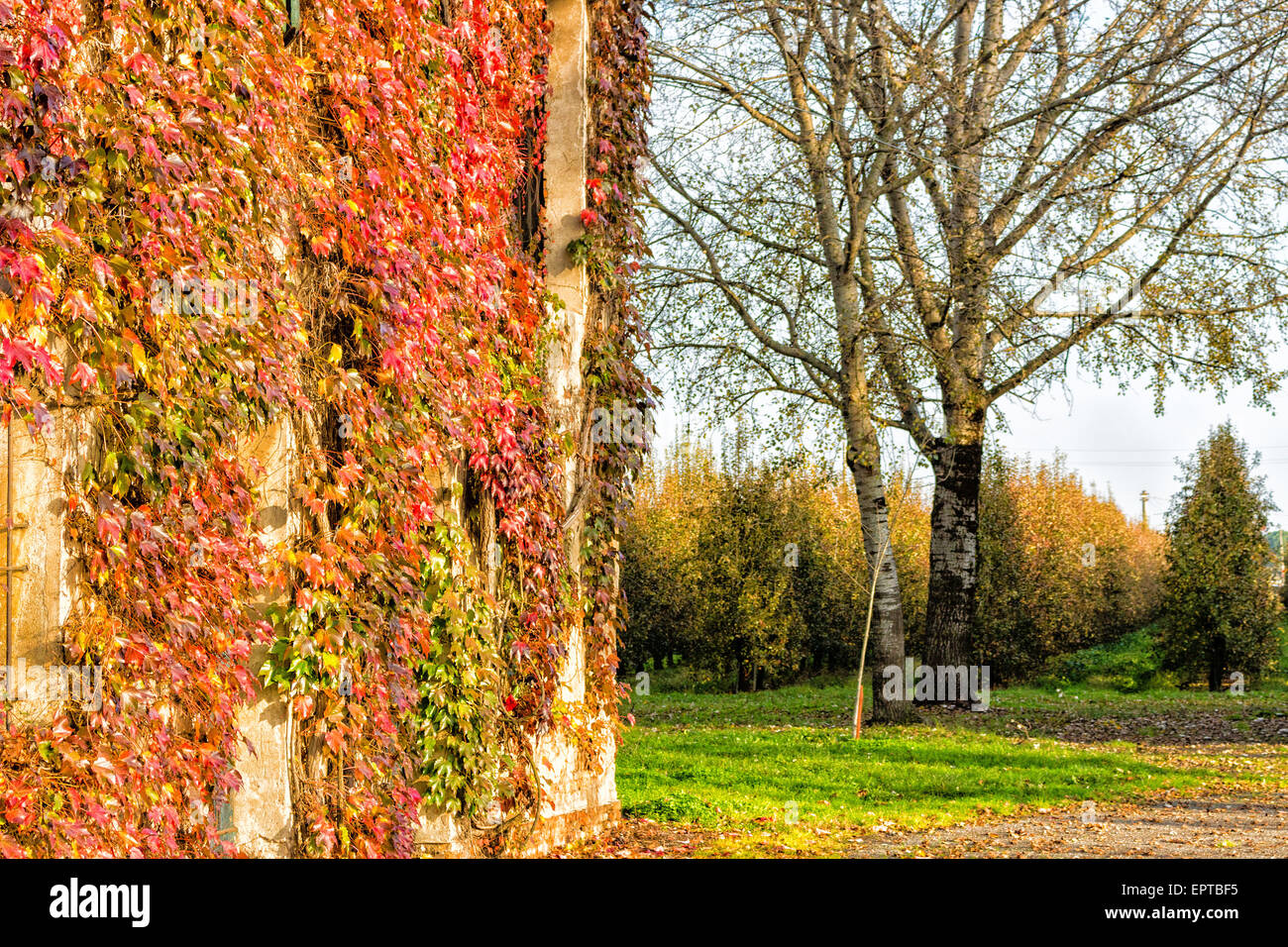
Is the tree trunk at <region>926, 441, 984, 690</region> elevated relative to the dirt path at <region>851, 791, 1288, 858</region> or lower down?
elevated

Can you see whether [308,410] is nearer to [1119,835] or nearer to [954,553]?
[1119,835]

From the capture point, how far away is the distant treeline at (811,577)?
23.0m

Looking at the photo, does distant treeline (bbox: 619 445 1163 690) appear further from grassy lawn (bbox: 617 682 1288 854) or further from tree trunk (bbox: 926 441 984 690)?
grassy lawn (bbox: 617 682 1288 854)

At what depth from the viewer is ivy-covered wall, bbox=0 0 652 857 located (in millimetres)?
3109

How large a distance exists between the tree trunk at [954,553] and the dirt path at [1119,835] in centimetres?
621

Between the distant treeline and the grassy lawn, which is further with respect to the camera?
the distant treeline

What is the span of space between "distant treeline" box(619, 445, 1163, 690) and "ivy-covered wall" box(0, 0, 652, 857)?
15387mm

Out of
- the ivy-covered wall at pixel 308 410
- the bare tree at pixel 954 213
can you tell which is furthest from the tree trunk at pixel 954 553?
the ivy-covered wall at pixel 308 410

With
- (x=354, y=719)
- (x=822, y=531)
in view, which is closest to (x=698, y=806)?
(x=354, y=719)

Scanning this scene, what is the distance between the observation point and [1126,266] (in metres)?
15.0

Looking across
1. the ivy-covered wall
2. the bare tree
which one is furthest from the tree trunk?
the ivy-covered wall

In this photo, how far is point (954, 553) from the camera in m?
15.0

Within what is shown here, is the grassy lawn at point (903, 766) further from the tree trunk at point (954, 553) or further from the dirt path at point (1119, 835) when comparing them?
the tree trunk at point (954, 553)
